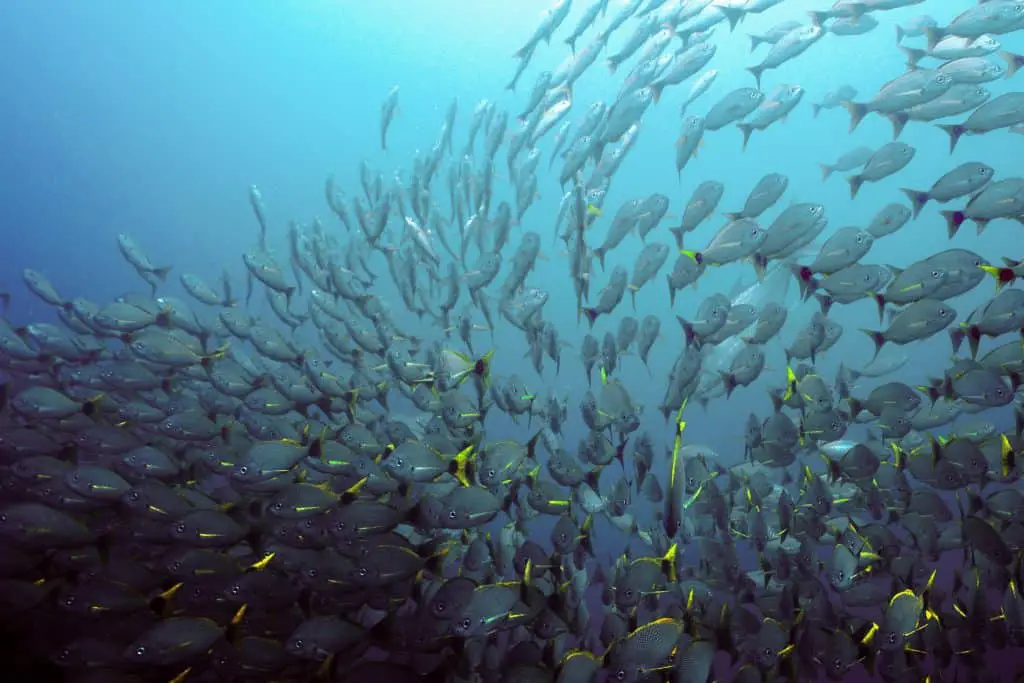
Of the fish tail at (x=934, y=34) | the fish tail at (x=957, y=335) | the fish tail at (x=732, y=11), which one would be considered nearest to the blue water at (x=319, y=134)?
the fish tail at (x=732, y=11)

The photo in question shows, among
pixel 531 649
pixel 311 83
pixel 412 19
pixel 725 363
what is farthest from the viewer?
pixel 311 83

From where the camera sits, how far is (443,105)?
1083 inches

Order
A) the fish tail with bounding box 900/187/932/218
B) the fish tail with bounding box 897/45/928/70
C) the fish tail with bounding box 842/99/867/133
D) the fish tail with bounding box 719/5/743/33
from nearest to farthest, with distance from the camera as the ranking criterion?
the fish tail with bounding box 900/187/932/218 < the fish tail with bounding box 897/45/928/70 < the fish tail with bounding box 842/99/867/133 < the fish tail with bounding box 719/5/743/33

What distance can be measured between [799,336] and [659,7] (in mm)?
4314

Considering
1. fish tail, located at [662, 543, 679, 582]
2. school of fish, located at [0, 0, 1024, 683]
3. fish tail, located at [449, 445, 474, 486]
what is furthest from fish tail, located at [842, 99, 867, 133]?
fish tail, located at [449, 445, 474, 486]

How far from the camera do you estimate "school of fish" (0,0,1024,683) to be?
3.87 meters

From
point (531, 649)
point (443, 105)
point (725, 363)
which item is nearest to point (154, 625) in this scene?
point (531, 649)

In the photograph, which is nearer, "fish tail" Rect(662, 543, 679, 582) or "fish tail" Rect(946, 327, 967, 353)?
"fish tail" Rect(662, 543, 679, 582)

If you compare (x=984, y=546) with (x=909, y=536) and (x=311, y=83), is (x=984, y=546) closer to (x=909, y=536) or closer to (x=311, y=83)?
(x=909, y=536)

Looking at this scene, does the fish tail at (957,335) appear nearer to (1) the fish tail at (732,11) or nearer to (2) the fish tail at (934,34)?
(2) the fish tail at (934,34)

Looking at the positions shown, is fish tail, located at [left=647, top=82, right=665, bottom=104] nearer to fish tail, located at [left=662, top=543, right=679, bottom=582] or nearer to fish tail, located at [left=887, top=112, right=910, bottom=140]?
fish tail, located at [left=887, top=112, right=910, bottom=140]

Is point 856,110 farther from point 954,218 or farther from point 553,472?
point 553,472

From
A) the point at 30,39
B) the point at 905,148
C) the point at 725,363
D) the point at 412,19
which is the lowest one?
the point at 725,363

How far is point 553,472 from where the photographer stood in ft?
17.2
